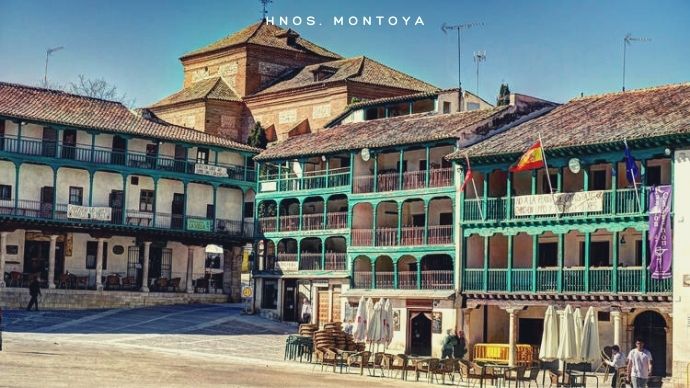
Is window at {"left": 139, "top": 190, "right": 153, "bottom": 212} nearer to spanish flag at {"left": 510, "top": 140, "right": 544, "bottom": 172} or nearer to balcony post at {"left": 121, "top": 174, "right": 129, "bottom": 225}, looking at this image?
balcony post at {"left": 121, "top": 174, "right": 129, "bottom": 225}

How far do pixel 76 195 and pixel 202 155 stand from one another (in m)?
7.62

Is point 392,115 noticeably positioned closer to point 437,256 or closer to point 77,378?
point 437,256

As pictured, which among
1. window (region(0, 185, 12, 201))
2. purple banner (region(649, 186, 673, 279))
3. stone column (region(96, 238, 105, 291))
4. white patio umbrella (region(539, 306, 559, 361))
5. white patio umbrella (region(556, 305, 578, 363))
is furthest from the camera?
stone column (region(96, 238, 105, 291))

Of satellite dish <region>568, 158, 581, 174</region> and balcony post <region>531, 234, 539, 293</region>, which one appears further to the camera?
balcony post <region>531, 234, 539, 293</region>

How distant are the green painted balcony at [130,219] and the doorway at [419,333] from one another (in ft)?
61.8

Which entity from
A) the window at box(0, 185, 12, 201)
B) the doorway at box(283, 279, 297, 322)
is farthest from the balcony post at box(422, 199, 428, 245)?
the window at box(0, 185, 12, 201)

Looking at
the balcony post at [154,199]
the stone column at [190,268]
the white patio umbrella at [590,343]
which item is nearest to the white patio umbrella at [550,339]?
the white patio umbrella at [590,343]

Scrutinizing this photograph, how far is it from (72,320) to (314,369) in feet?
57.5

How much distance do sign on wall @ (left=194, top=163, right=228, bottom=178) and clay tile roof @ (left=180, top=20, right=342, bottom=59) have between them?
17.1 meters

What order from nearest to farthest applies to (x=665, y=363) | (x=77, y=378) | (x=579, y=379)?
(x=77, y=378) < (x=579, y=379) < (x=665, y=363)

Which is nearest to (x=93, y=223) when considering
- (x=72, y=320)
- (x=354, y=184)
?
(x=72, y=320)

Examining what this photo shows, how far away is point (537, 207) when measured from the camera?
4881 cm

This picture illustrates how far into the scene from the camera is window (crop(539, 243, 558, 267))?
1967 inches

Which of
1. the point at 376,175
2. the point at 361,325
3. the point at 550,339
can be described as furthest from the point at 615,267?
the point at 376,175
